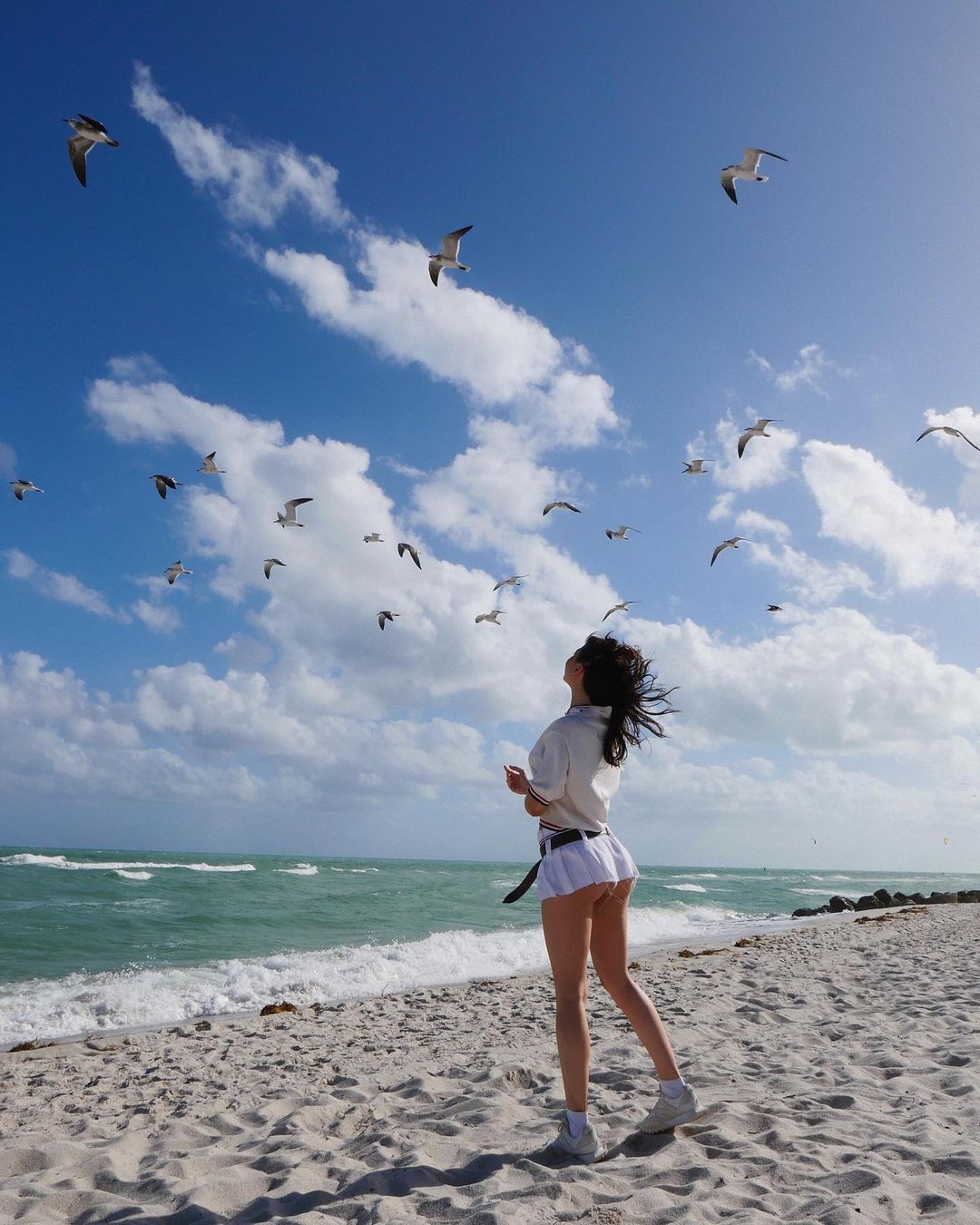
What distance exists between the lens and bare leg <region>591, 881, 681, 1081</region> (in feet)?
10.6

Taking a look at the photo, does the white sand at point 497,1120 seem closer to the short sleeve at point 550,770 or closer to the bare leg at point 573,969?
the bare leg at point 573,969

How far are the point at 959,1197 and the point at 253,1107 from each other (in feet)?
11.2

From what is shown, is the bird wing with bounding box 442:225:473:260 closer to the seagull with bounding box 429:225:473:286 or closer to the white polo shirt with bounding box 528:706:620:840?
the seagull with bounding box 429:225:473:286

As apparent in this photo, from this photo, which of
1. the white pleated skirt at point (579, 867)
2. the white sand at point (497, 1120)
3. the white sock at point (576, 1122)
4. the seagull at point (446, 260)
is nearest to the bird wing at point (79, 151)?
the seagull at point (446, 260)

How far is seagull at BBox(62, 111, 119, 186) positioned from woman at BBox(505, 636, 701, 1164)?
9181 mm

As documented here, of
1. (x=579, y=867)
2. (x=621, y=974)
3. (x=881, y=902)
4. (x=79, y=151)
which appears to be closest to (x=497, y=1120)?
(x=621, y=974)

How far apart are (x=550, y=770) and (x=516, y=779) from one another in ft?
0.49

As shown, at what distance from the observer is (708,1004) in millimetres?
7039

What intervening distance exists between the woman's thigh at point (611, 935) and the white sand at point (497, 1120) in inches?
27.1

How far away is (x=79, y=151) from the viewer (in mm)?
9492

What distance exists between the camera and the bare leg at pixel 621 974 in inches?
128

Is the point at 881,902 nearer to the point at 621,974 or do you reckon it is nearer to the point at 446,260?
the point at 446,260

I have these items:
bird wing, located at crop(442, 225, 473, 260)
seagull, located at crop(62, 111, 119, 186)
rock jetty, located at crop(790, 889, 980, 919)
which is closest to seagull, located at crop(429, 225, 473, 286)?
bird wing, located at crop(442, 225, 473, 260)

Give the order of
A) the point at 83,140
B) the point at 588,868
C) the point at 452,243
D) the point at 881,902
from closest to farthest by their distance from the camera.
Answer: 1. the point at 588,868
2. the point at 83,140
3. the point at 452,243
4. the point at 881,902
